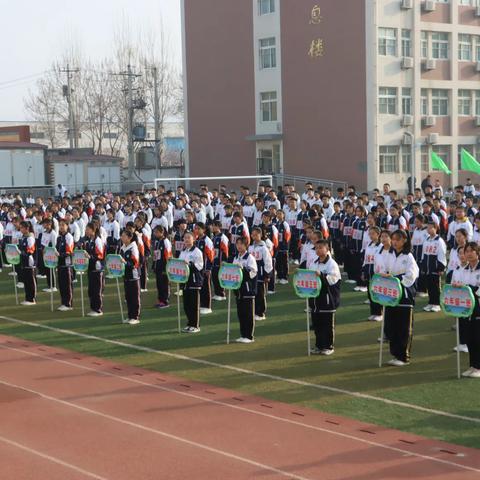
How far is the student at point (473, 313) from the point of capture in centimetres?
1177

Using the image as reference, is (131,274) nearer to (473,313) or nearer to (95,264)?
(95,264)

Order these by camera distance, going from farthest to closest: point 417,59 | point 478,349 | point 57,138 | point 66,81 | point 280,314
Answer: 1. point 57,138
2. point 66,81
3. point 417,59
4. point 280,314
5. point 478,349

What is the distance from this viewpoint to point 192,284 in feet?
50.5

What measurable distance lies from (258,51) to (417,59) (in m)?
8.49

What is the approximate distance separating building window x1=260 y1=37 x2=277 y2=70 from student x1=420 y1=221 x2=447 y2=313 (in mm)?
29505

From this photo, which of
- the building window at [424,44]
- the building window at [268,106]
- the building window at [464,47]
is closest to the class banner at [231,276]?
the building window at [424,44]

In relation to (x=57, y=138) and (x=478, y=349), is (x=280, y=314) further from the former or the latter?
(x=57, y=138)

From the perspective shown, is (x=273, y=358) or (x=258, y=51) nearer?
(x=273, y=358)

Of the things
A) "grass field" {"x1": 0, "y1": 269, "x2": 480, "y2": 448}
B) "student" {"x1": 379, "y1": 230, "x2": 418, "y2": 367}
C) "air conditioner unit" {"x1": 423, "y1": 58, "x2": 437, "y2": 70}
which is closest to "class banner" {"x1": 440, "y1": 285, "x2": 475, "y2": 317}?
"student" {"x1": 379, "y1": 230, "x2": 418, "y2": 367}

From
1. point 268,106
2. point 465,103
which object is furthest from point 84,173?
point 465,103

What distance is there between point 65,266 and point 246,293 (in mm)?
5806

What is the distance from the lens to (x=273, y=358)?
1334 cm

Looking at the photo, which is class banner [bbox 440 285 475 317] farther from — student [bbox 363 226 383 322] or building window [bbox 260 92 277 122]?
building window [bbox 260 92 277 122]

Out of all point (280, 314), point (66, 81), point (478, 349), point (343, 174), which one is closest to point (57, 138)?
point (66, 81)
